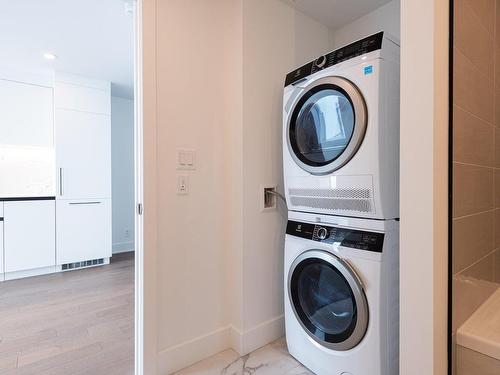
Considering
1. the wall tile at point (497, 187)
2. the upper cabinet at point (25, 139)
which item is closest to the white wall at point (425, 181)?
the wall tile at point (497, 187)

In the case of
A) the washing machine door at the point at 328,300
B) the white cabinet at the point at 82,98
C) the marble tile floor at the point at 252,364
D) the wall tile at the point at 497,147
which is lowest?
the marble tile floor at the point at 252,364

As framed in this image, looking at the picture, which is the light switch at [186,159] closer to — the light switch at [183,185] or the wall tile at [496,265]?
the light switch at [183,185]

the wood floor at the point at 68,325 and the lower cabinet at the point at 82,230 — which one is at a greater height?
the lower cabinet at the point at 82,230

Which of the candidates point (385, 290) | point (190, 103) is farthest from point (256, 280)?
point (190, 103)

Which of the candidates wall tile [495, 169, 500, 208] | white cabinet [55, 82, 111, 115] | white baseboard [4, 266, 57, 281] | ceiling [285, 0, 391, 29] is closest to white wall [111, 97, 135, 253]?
white cabinet [55, 82, 111, 115]

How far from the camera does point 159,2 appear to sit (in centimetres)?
141

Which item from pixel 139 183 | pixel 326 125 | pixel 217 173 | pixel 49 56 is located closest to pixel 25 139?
pixel 49 56

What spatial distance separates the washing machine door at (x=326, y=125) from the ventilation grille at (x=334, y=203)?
150 mm

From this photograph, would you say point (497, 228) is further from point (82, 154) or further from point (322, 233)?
point (82, 154)

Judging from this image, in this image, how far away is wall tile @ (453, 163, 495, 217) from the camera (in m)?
0.78

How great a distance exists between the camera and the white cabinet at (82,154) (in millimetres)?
3135

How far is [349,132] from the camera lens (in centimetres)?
124

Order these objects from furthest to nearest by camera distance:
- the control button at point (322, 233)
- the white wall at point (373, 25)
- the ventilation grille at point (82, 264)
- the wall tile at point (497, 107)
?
the ventilation grille at point (82, 264) < the white wall at point (373, 25) < the control button at point (322, 233) < the wall tile at point (497, 107)

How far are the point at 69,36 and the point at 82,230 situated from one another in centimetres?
213
